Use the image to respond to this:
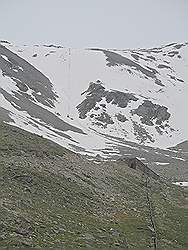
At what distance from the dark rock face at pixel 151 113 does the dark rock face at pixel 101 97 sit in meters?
6.68

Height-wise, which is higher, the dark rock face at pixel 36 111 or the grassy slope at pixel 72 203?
the grassy slope at pixel 72 203

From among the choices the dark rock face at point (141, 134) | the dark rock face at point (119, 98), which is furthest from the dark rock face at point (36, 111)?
the dark rock face at point (119, 98)

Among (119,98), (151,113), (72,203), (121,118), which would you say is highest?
(72,203)

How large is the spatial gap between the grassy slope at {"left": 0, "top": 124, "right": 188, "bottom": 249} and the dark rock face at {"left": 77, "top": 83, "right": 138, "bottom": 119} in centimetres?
14004

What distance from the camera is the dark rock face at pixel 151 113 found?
588 ft

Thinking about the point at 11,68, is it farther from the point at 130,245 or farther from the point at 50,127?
the point at 130,245

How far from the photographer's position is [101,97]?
627ft

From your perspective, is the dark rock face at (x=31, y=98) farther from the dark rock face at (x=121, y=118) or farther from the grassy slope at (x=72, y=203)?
the grassy slope at (x=72, y=203)

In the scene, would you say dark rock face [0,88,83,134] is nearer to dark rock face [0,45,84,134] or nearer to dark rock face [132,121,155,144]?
dark rock face [0,45,84,134]

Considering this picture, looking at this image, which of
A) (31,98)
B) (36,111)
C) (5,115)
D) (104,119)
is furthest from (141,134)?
(5,115)

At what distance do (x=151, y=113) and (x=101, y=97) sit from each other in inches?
901

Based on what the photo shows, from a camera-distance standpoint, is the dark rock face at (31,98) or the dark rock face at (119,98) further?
the dark rock face at (119,98)

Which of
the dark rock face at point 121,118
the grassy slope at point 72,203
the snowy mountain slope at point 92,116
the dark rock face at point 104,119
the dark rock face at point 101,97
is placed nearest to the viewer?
the grassy slope at point 72,203

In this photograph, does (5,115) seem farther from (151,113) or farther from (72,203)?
(72,203)
